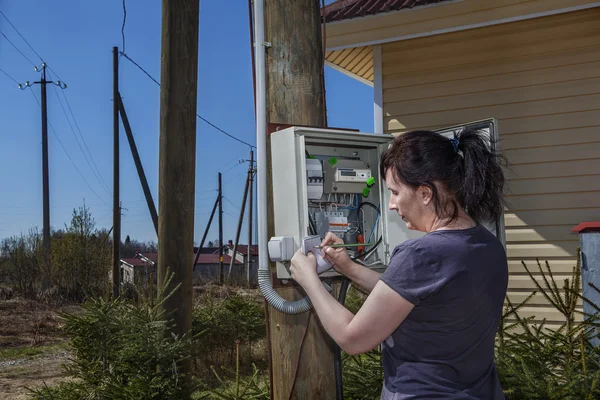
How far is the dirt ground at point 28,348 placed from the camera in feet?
27.3

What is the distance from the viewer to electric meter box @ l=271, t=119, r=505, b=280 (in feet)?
9.48

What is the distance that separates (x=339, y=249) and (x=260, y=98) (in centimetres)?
104

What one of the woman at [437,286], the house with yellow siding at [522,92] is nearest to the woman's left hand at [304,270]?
the woman at [437,286]

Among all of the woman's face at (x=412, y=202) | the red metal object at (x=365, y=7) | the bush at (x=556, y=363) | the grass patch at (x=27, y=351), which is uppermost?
the red metal object at (x=365, y=7)

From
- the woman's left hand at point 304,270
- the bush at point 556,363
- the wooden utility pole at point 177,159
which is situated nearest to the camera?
the woman's left hand at point 304,270

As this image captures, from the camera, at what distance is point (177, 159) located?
5.77m

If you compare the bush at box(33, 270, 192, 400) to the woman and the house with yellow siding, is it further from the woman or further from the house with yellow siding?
the woman

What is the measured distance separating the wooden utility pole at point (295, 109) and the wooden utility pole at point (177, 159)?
9.27 ft

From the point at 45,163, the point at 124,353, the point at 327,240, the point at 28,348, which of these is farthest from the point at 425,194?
the point at 45,163

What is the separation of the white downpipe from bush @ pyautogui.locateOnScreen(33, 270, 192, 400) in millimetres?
2421

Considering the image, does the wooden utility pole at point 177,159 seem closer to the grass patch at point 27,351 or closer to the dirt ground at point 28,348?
the dirt ground at point 28,348

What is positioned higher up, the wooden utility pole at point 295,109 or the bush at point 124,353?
the wooden utility pole at point 295,109

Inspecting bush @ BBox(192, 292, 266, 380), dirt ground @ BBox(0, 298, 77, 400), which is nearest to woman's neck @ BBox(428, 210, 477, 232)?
dirt ground @ BBox(0, 298, 77, 400)

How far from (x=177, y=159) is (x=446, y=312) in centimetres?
443
